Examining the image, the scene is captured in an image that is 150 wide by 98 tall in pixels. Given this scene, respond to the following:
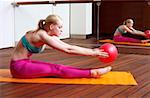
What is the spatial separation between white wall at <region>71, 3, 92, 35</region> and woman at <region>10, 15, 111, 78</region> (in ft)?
13.6

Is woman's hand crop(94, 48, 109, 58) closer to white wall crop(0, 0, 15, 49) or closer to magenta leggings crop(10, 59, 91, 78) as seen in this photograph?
magenta leggings crop(10, 59, 91, 78)

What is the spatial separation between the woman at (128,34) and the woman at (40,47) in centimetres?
330

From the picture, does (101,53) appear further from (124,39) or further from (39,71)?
(124,39)

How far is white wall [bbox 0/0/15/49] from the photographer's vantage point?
525 cm

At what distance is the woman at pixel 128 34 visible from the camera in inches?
240

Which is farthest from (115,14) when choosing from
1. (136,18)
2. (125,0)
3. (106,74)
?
(106,74)

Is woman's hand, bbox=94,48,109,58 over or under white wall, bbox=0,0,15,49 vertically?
under

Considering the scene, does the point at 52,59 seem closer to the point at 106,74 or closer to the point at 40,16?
the point at 106,74

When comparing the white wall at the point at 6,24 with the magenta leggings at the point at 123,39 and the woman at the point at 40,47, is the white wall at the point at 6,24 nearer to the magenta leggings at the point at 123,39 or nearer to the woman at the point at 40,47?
the magenta leggings at the point at 123,39

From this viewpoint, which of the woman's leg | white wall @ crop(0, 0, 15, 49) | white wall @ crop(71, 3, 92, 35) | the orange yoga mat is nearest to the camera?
the orange yoga mat

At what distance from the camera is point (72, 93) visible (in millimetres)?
2396

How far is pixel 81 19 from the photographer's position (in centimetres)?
723

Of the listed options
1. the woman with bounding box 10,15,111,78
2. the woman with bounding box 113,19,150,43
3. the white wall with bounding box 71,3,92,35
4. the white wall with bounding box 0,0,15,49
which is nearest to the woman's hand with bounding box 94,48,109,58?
the woman with bounding box 10,15,111,78

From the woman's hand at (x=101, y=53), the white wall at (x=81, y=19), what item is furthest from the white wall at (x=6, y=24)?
the woman's hand at (x=101, y=53)
